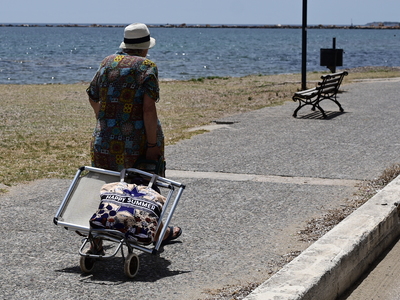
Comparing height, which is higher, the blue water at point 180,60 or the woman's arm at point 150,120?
the woman's arm at point 150,120

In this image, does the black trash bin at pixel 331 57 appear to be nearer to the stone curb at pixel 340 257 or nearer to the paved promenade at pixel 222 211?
the paved promenade at pixel 222 211

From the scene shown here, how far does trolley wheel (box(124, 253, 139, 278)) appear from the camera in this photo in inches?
171

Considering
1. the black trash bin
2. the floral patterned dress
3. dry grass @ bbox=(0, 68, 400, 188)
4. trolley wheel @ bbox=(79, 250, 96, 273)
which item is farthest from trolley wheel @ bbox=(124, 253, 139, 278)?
the black trash bin

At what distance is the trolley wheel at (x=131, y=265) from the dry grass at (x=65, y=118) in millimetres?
3469

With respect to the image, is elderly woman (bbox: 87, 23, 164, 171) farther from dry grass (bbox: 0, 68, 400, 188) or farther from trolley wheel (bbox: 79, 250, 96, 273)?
dry grass (bbox: 0, 68, 400, 188)

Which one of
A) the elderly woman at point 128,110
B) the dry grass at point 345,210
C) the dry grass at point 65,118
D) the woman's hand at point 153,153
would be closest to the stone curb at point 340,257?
the dry grass at point 345,210

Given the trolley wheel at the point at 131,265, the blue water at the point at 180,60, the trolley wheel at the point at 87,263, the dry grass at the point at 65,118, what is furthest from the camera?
the blue water at the point at 180,60

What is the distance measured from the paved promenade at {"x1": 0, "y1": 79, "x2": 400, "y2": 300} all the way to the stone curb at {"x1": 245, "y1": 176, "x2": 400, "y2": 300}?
1.21ft

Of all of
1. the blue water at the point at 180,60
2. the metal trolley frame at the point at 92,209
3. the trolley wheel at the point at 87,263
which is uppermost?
the metal trolley frame at the point at 92,209

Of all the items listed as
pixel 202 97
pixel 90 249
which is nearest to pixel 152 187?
pixel 90 249

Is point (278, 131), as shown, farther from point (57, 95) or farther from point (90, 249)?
point (57, 95)

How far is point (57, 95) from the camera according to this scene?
20.2m

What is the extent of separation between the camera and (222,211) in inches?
246

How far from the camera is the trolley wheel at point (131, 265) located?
4.34 m
